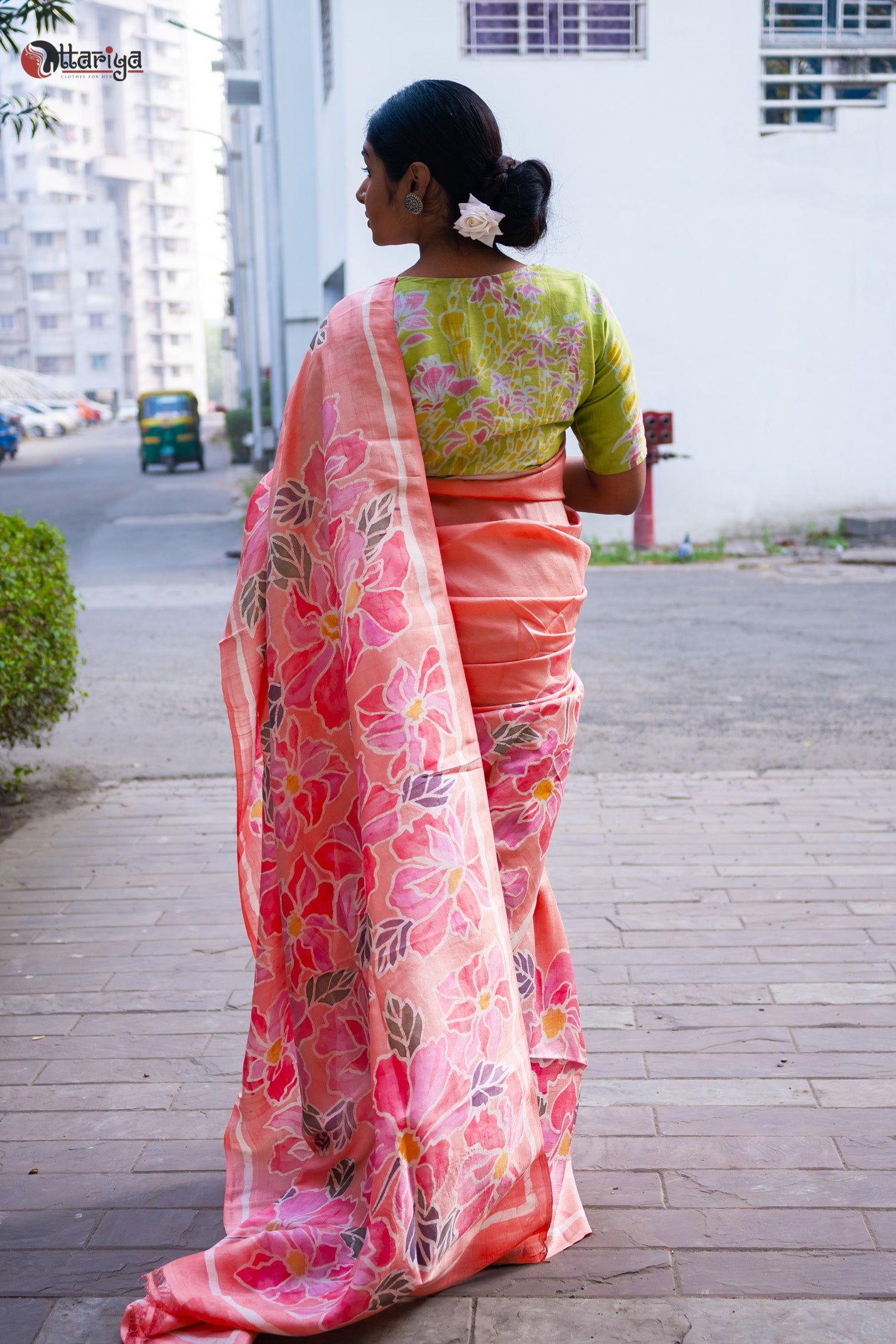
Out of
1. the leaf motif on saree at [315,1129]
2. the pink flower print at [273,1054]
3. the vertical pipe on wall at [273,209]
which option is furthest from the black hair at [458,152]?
the vertical pipe on wall at [273,209]

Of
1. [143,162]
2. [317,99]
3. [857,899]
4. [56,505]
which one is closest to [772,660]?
[857,899]

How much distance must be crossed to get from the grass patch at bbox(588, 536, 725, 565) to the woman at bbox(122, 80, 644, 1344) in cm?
958

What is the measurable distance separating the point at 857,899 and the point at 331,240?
11.8 meters

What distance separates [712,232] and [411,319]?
10998 mm

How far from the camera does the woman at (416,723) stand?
1.99 m

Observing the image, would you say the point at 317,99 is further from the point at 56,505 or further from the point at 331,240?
the point at 56,505

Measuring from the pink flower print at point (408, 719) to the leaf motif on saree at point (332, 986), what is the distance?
0.43 m

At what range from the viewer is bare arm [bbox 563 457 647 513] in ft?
7.57

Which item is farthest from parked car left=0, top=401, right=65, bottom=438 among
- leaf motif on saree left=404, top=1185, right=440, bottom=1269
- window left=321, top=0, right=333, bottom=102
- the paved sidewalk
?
leaf motif on saree left=404, top=1185, right=440, bottom=1269

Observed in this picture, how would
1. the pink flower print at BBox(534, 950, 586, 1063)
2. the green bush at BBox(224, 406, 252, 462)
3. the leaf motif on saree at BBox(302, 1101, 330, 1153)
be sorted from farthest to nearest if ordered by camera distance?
the green bush at BBox(224, 406, 252, 462) < the pink flower print at BBox(534, 950, 586, 1063) < the leaf motif on saree at BBox(302, 1101, 330, 1153)

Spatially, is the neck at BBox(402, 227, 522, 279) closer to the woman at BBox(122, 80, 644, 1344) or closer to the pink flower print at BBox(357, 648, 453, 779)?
the woman at BBox(122, 80, 644, 1344)

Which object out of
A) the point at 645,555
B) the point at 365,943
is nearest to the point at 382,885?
the point at 365,943

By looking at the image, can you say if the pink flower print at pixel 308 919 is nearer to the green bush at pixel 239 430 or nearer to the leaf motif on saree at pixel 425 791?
the leaf motif on saree at pixel 425 791

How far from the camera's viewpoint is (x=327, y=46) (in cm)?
1328
